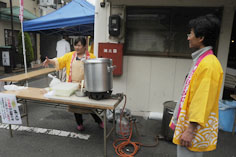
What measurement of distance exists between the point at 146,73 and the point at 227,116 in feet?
6.25

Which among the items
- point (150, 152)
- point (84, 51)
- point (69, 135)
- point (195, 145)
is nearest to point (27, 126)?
point (69, 135)

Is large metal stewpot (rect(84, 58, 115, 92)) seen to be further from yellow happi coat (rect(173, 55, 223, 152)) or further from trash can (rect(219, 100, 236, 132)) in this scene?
trash can (rect(219, 100, 236, 132))

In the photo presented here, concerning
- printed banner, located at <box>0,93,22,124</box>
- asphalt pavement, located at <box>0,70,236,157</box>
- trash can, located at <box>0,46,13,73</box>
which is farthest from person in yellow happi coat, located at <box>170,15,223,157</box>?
trash can, located at <box>0,46,13,73</box>

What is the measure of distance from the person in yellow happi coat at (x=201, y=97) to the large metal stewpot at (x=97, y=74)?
1164mm

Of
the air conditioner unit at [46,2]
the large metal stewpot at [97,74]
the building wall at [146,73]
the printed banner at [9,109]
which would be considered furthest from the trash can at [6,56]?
the large metal stewpot at [97,74]

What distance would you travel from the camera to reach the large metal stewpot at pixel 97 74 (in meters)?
2.42

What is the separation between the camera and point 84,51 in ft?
10.6

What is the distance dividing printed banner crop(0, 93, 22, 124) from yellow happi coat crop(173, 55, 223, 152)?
2597mm

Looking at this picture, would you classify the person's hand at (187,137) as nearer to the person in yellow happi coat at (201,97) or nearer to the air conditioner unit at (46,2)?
the person in yellow happi coat at (201,97)

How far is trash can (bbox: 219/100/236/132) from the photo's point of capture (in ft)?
11.9

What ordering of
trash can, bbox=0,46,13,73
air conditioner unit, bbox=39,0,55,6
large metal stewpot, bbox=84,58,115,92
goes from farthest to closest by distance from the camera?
air conditioner unit, bbox=39,0,55,6, trash can, bbox=0,46,13,73, large metal stewpot, bbox=84,58,115,92

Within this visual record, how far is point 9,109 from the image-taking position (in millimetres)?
2979

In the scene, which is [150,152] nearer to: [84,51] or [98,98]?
[98,98]

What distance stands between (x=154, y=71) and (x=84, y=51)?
176cm
